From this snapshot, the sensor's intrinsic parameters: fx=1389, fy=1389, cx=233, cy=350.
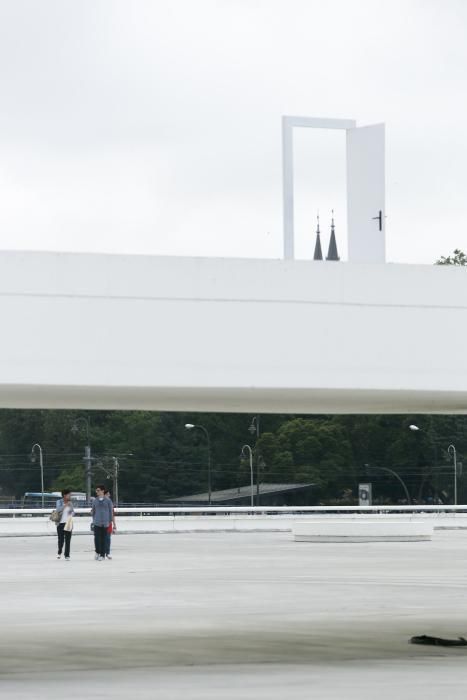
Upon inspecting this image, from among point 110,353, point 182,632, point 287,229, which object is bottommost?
point 182,632

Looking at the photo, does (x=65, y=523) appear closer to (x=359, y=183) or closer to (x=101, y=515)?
(x=101, y=515)

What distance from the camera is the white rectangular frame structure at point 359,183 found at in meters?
13.5

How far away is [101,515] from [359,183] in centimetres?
1839

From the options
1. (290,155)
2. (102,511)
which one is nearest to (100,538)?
(102,511)

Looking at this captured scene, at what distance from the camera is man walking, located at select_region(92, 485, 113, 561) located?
3021 centimetres

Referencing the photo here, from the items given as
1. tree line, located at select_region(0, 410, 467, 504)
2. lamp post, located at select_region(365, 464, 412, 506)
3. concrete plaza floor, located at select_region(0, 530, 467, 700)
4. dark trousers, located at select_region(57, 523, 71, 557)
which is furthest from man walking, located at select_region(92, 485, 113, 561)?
lamp post, located at select_region(365, 464, 412, 506)

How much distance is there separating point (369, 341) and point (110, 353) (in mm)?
2356

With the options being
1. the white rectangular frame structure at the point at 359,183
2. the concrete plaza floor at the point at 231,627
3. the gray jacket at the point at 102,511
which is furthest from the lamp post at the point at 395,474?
the white rectangular frame structure at the point at 359,183

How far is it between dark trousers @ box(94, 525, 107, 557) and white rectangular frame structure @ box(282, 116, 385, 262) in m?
19.4

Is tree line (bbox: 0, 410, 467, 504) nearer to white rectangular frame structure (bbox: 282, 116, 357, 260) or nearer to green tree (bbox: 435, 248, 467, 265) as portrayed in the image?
green tree (bbox: 435, 248, 467, 265)

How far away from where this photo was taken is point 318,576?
27.7m

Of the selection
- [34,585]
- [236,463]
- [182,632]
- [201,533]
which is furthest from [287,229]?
[236,463]

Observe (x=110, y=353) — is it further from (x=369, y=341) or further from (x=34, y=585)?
(x=34, y=585)

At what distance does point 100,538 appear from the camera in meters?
32.7
